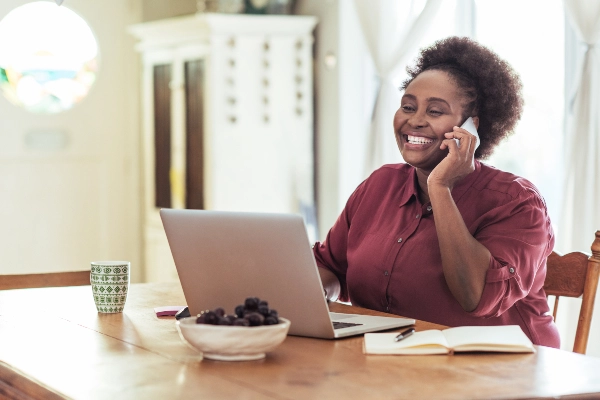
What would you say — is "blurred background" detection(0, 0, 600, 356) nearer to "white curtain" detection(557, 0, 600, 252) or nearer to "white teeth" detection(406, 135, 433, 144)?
"white curtain" detection(557, 0, 600, 252)

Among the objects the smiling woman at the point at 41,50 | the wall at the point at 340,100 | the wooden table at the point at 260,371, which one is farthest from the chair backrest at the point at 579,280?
the wall at the point at 340,100

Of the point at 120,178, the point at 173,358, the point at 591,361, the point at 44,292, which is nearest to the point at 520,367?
the point at 591,361

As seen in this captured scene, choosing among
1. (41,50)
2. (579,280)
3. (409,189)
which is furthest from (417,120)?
(41,50)

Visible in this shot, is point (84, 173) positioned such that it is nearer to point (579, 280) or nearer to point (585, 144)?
point (585, 144)

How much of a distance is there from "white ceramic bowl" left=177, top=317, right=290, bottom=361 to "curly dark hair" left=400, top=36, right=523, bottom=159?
107 cm

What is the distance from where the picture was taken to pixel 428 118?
2.17 metres

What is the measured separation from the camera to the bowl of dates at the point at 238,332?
1.33 metres

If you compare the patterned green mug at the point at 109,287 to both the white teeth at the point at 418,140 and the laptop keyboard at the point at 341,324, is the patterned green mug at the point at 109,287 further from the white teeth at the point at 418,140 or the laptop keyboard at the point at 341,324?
the white teeth at the point at 418,140

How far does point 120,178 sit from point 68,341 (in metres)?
4.18

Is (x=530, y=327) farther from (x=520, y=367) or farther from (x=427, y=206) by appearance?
(x=520, y=367)

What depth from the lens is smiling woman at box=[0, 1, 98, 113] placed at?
3.11m

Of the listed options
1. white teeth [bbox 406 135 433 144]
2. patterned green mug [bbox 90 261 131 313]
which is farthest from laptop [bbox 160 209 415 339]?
white teeth [bbox 406 135 433 144]

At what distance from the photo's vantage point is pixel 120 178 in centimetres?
566

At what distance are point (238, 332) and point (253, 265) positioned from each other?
9.5 inches
